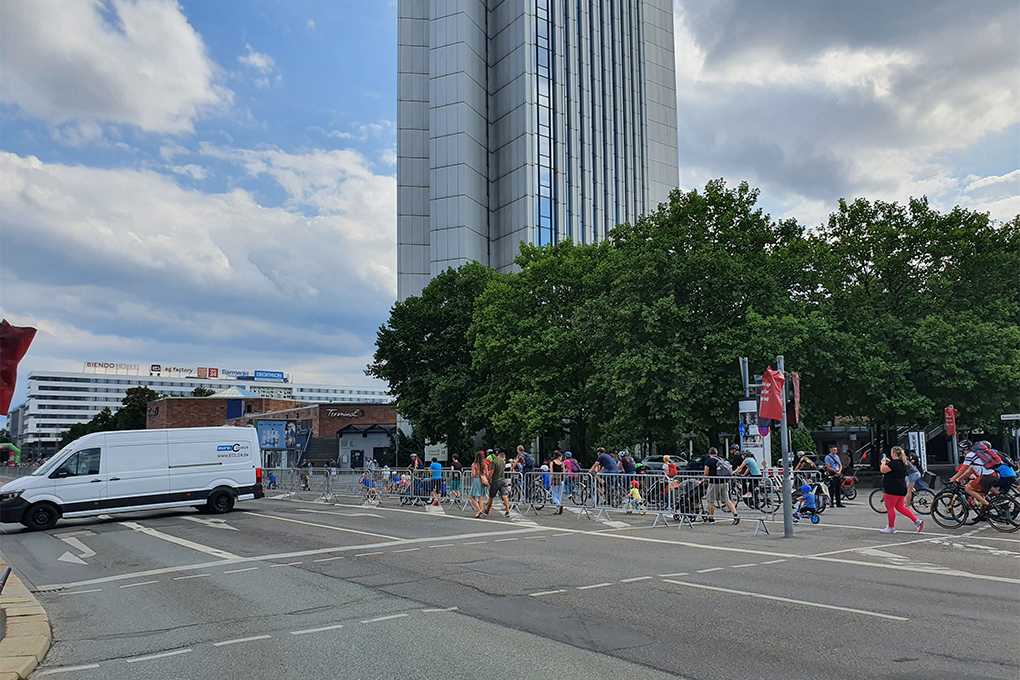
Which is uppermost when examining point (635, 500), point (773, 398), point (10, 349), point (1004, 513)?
point (10, 349)

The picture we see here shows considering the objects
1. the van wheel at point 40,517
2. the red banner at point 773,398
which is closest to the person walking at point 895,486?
the red banner at point 773,398

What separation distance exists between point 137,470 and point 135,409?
87392 mm

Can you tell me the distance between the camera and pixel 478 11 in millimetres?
72750

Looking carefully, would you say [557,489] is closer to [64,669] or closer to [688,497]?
[688,497]

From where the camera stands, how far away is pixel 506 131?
232 ft

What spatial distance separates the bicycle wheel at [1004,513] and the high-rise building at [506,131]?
2056 inches

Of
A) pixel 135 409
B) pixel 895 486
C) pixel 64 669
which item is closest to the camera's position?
pixel 64 669

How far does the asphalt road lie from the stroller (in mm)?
1622

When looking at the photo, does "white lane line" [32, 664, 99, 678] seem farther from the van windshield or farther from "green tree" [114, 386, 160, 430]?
"green tree" [114, 386, 160, 430]

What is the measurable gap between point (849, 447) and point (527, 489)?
46243 millimetres

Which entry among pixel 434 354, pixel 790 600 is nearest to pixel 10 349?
pixel 790 600

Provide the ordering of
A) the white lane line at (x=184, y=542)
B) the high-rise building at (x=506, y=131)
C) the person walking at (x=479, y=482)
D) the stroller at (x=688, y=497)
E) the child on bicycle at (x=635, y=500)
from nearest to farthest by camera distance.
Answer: the white lane line at (x=184, y=542), the stroller at (x=688, y=497), the child on bicycle at (x=635, y=500), the person walking at (x=479, y=482), the high-rise building at (x=506, y=131)

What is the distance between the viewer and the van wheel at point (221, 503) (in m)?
23.3

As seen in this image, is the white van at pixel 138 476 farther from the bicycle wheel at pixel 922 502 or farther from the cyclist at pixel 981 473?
the cyclist at pixel 981 473
